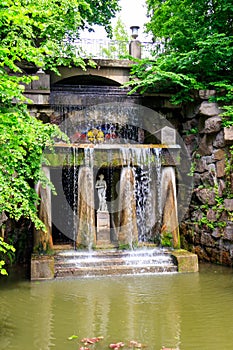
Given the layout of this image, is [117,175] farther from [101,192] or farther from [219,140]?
[219,140]

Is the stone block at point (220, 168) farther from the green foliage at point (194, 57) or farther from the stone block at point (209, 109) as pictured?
the green foliage at point (194, 57)

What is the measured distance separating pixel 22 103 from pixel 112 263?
13.1ft

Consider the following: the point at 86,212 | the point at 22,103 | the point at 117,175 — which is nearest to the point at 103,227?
the point at 86,212

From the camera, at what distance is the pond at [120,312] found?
4.70 m

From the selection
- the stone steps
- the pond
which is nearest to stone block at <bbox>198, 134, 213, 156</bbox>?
the stone steps

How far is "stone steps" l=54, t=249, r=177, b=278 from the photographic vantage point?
835cm

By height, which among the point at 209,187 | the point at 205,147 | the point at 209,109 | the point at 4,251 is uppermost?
the point at 209,109

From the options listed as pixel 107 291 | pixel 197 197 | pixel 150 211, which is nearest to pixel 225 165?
pixel 197 197

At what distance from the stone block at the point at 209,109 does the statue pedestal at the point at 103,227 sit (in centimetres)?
369

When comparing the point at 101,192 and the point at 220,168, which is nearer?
the point at 220,168

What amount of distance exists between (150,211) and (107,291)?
423 cm

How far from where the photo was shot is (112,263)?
873 cm

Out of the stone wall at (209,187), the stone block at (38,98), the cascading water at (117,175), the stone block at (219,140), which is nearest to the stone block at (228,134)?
the stone wall at (209,187)

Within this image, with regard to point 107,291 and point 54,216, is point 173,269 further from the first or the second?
point 54,216
